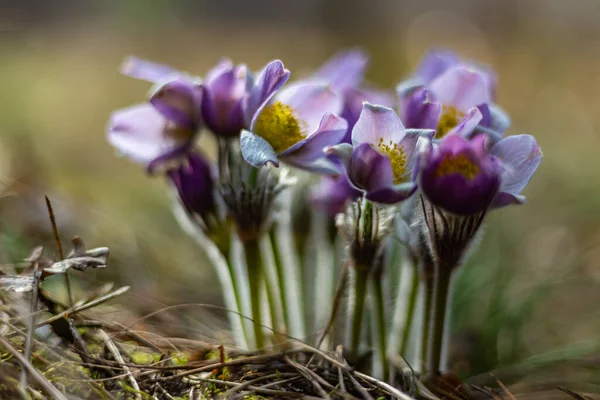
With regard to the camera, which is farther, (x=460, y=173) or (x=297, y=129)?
(x=297, y=129)

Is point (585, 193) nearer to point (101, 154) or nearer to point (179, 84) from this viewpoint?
point (179, 84)

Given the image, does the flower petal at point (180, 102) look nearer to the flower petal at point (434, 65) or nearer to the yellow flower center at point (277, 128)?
the yellow flower center at point (277, 128)

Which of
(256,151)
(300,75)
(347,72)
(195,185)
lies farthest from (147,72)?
(300,75)

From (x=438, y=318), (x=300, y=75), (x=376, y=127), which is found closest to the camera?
(x=376, y=127)

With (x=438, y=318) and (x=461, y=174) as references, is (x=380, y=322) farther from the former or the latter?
(x=461, y=174)

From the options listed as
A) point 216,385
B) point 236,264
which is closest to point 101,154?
point 236,264
